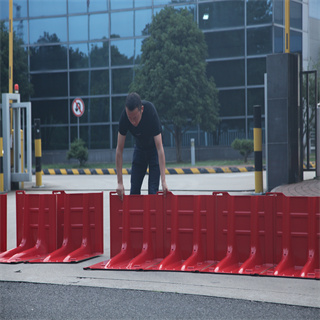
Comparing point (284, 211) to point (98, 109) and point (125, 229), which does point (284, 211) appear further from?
point (98, 109)

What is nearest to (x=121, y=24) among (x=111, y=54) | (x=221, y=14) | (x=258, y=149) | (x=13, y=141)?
(x=111, y=54)

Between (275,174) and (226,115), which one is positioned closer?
(275,174)

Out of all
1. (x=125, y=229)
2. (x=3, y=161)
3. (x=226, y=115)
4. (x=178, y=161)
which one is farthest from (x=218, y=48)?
(x=125, y=229)

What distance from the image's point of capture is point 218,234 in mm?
6102

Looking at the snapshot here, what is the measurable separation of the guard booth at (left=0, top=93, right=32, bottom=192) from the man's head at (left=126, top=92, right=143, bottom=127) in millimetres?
8104

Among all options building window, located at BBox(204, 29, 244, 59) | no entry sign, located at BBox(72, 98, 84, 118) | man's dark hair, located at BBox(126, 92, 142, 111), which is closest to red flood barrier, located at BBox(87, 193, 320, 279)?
man's dark hair, located at BBox(126, 92, 142, 111)

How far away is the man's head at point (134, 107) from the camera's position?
630cm

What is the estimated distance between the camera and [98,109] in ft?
119

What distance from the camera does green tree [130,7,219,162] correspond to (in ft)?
101

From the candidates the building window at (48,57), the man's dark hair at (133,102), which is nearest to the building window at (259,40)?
the building window at (48,57)

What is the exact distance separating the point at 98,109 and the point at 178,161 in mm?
7027

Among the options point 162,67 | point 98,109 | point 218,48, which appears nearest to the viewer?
point 162,67

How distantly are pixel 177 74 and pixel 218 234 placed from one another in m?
25.6

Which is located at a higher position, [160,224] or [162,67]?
[162,67]
